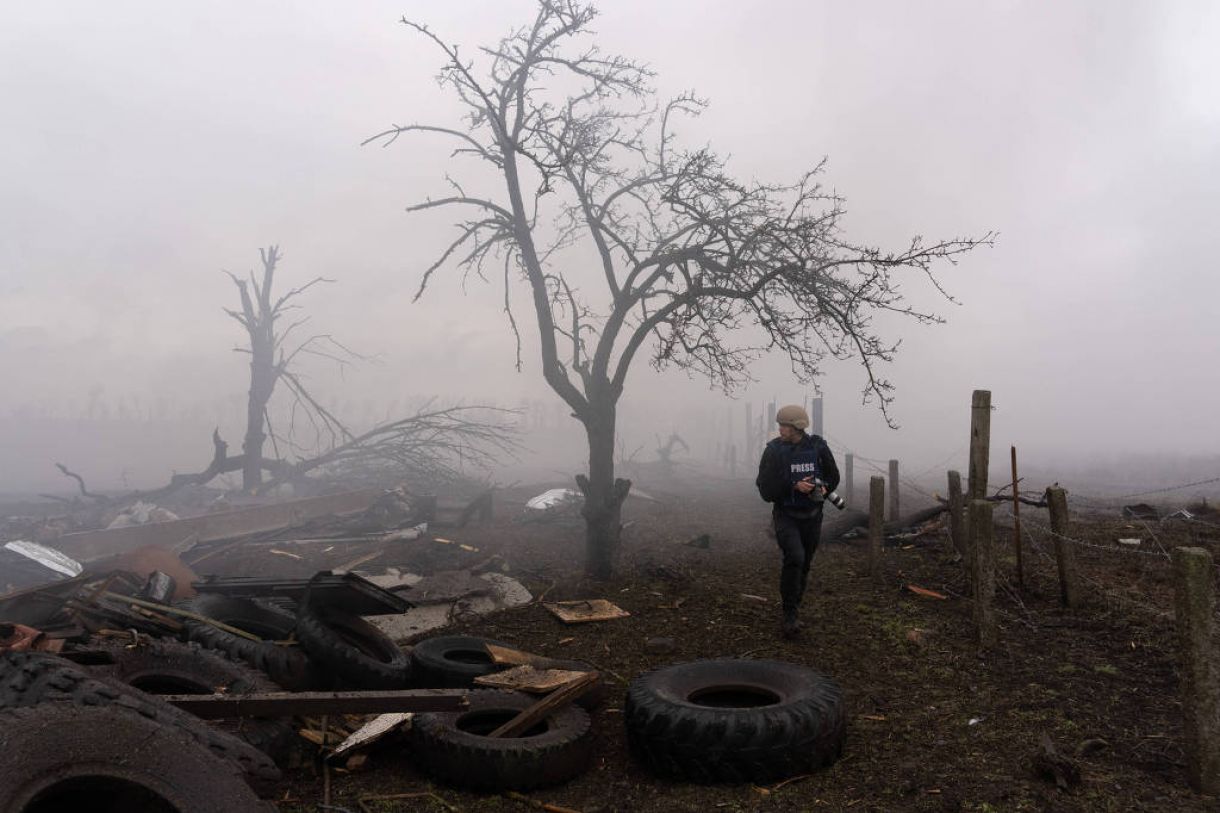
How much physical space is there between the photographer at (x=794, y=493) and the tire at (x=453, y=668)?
6.59 ft

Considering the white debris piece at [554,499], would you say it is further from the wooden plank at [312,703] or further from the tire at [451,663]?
the wooden plank at [312,703]

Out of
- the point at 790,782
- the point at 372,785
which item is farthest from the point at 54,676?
the point at 790,782

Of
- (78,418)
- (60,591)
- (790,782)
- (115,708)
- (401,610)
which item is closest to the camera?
(115,708)

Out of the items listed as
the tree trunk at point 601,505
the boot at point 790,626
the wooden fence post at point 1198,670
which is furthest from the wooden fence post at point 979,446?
the tree trunk at point 601,505

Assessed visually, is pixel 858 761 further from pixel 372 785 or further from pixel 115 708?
pixel 115 708

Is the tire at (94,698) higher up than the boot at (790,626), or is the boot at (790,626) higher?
the tire at (94,698)

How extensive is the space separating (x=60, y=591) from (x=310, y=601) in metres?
3.12

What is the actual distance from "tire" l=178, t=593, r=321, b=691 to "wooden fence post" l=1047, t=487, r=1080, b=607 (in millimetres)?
6675

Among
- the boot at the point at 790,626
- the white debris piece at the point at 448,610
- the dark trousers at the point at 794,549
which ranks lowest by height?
the white debris piece at the point at 448,610

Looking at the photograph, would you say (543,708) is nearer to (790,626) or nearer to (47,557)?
(790,626)

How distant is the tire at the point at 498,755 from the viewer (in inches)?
165

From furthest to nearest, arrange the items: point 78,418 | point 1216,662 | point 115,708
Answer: point 78,418
point 1216,662
point 115,708

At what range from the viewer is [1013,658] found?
5.68m

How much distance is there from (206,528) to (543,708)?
10.7m
